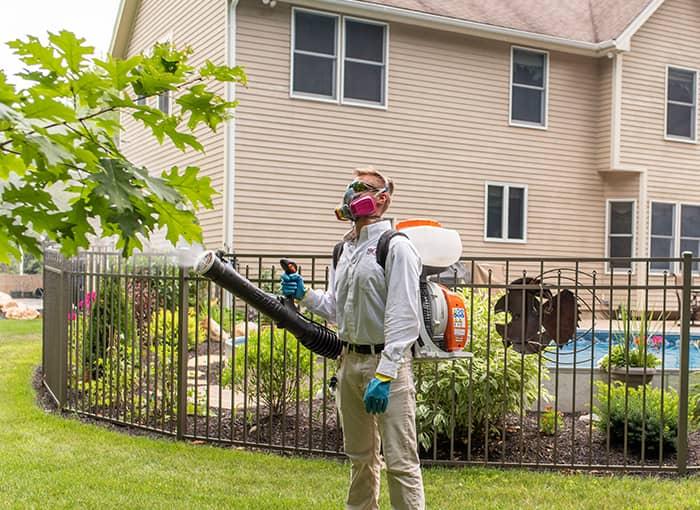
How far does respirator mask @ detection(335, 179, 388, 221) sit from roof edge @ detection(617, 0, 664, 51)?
1417 centimetres

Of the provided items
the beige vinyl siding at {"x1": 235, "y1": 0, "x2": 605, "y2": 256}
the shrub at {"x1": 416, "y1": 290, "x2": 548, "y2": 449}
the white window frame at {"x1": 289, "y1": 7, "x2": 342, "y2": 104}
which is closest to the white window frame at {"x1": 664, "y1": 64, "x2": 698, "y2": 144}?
the beige vinyl siding at {"x1": 235, "y1": 0, "x2": 605, "y2": 256}

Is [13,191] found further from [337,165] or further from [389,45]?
[389,45]

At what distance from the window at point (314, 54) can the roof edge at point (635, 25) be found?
6276 millimetres

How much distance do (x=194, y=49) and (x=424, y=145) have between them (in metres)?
4.98

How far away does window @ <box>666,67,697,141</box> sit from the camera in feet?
57.7

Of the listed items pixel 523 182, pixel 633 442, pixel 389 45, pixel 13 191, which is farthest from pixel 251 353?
pixel 523 182

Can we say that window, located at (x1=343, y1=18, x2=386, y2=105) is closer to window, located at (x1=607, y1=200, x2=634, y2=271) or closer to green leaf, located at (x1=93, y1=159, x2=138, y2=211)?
window, located at (x1=607, y1=200, x2=634, y2=271)

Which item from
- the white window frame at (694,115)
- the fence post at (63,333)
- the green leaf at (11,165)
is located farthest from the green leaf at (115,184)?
the white window frame at (694,115)

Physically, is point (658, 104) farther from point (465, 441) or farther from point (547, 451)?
point (465, 441)

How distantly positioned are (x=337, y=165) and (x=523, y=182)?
4356 millimetres

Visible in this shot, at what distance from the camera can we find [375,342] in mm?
3932

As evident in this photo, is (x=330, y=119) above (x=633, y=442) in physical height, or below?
above

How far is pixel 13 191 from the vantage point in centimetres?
235

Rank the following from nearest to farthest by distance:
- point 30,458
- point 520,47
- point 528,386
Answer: point 30,458 < point 528,386 < point 520,47
